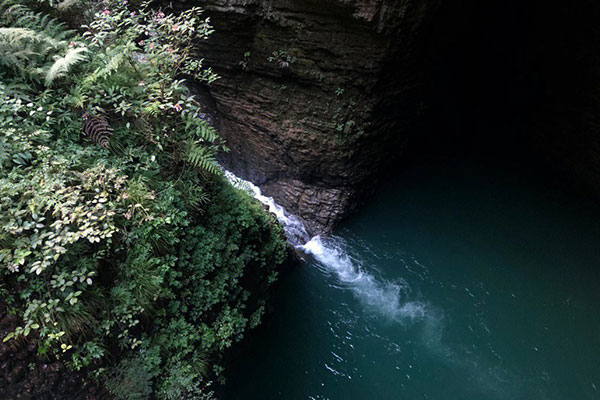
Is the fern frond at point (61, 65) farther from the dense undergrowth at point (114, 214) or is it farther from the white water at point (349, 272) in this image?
the white water at point (349, 272)

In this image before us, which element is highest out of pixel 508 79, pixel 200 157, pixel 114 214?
pixel 508 79

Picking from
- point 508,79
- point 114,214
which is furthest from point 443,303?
point 508,79

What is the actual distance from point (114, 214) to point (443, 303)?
5.73 metres

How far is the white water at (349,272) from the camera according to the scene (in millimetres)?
6469

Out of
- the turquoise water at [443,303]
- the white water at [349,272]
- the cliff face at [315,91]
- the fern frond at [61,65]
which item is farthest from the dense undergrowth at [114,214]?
the cliff face at [315,91]

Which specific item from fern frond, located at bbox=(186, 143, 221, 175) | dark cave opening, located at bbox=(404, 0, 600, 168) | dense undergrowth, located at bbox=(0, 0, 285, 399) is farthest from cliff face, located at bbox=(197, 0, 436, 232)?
fern frond, located at bbox=(186, 143, 221, 175)

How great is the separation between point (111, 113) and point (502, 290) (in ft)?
23.1

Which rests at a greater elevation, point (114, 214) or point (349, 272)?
point (114, 214)

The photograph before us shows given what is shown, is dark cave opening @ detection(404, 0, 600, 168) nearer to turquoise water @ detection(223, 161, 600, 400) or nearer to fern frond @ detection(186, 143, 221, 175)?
turquoise water @ detection(223, 161, 600, 400)

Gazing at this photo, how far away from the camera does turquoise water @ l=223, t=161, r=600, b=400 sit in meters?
5.40

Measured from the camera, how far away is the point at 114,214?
123 inches

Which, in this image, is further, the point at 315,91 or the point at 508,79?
the point at 508,79

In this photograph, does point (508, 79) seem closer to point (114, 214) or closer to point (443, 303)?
point (443, 303)

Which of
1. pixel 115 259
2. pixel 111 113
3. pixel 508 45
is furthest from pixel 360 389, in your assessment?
pixel 508 45
